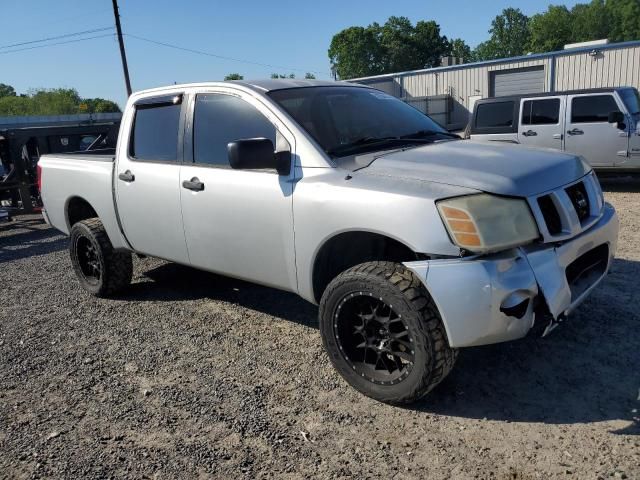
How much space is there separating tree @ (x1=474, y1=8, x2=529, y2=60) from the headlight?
12034cm

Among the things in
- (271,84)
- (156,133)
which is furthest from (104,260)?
(271,84)

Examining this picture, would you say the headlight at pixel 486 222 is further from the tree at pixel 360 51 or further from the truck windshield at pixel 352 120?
the tree at pixel 360 51

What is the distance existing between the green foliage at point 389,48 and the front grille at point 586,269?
102859 mm

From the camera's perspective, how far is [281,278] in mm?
3623

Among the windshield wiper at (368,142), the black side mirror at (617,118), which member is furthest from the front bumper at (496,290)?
the black side mirror at (617,118)

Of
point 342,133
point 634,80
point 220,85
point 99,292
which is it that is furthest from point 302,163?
point 634,80

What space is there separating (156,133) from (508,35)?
124081 millimetres

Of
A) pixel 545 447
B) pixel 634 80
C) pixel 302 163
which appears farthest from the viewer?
pixel 634 80

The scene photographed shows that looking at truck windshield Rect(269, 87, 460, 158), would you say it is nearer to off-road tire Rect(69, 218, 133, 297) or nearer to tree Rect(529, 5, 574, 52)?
off-road tire Rect(69, 218, 133, 297)

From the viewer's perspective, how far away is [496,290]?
2645 mm

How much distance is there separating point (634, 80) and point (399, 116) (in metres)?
27.0

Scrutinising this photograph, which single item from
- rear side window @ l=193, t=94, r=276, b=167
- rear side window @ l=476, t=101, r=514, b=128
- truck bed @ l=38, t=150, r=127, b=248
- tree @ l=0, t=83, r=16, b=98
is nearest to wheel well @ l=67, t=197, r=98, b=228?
truck bed @ l=38, t=150, r=127, b=248

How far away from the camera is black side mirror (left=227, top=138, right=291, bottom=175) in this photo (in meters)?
3.30

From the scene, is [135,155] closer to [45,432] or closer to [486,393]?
[45,432]
